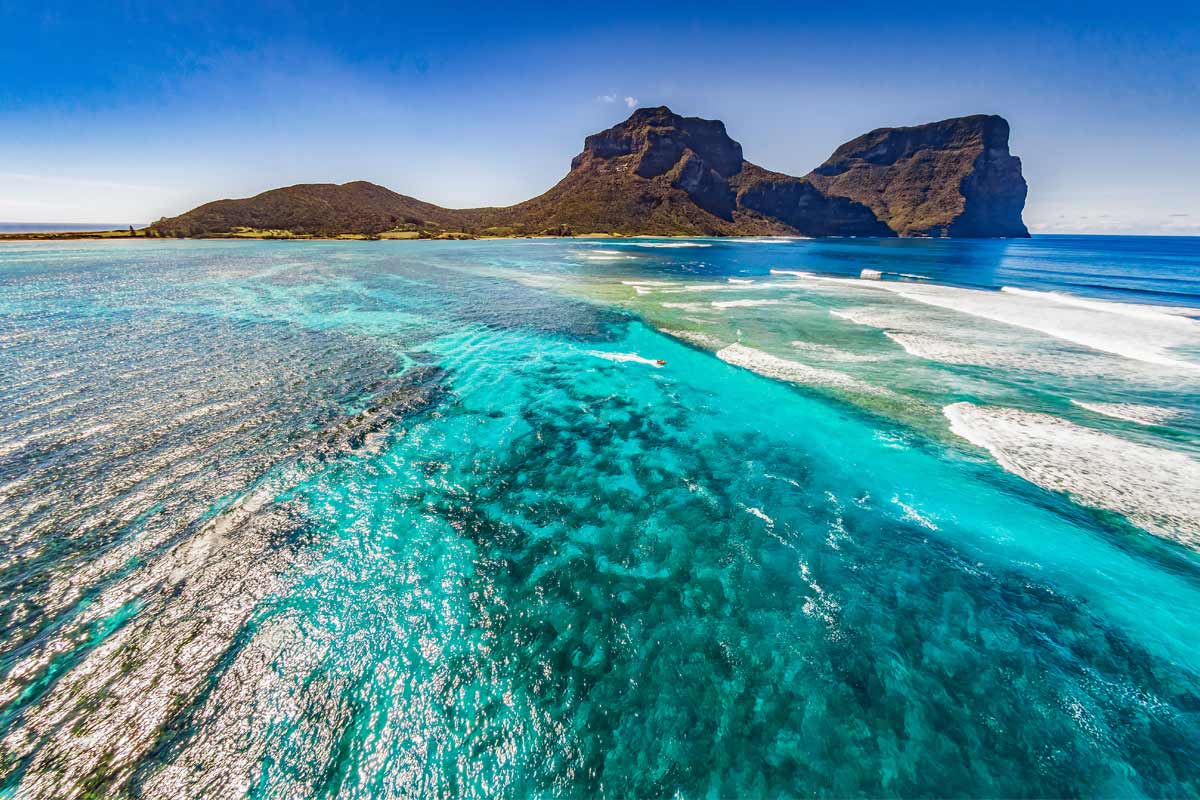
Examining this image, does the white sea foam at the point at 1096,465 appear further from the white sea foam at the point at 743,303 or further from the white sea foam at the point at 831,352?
the white sea foam at the point at 743,303

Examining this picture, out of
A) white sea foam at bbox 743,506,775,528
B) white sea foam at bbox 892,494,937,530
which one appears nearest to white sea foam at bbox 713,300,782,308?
white sea foam at bbox 892,494,937,530

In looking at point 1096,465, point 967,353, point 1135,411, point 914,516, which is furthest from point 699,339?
point 1135,411

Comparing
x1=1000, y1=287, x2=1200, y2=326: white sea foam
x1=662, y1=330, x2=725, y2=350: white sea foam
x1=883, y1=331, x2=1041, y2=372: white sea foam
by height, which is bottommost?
x1=883, y1=331, x2=1041, y2=372: white sea foam

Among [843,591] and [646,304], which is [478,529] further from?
[646,304]

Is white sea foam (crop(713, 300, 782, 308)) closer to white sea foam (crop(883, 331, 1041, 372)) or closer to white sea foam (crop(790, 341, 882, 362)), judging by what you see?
white sea foam (crop(790, 341, 882, 362))

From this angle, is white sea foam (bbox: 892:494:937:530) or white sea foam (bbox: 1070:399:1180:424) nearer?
white sea foam (bbox: 892:494:937:530)

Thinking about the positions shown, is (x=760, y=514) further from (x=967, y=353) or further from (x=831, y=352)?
(x=967, y=353)
